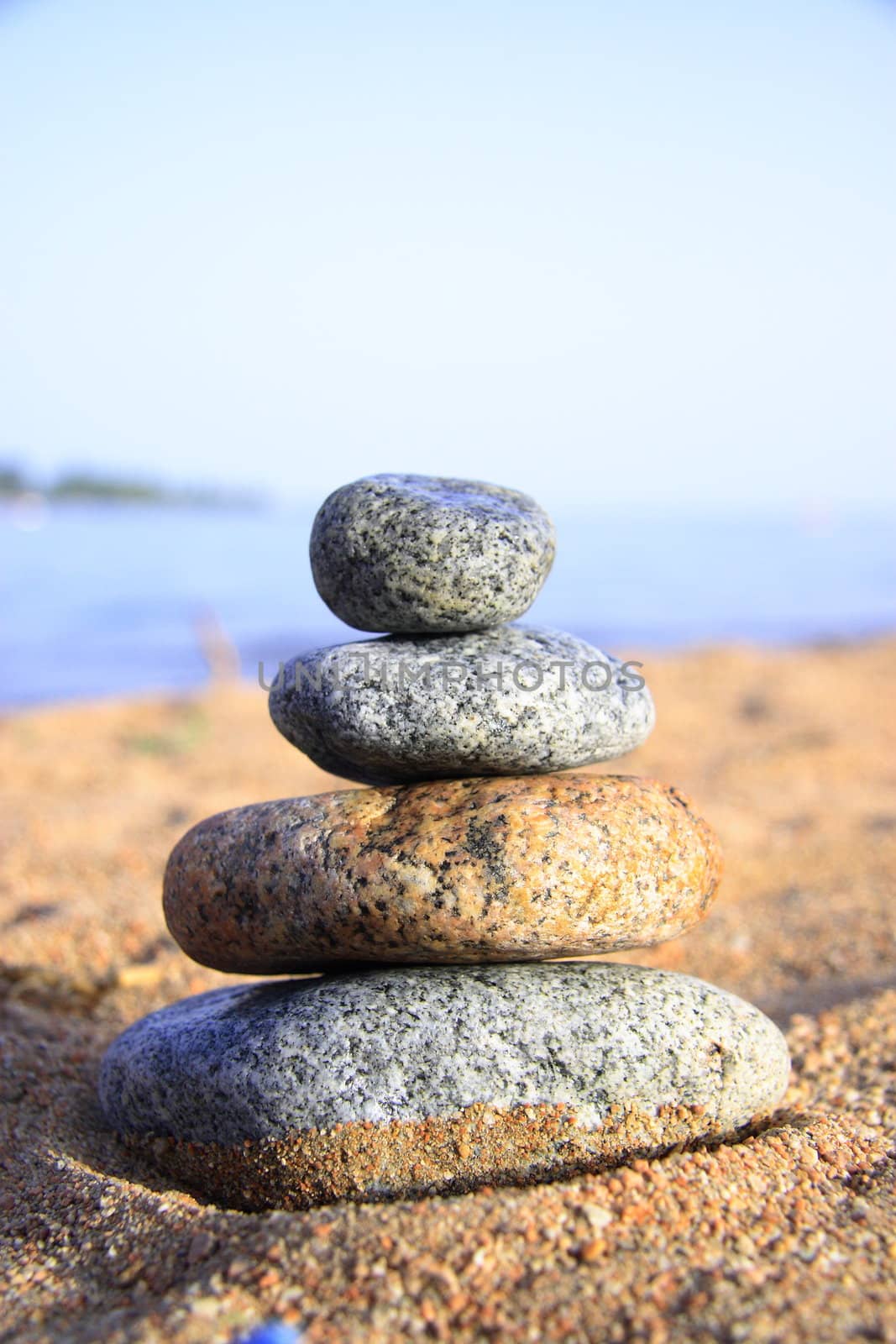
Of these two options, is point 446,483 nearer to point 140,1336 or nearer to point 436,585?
point 436,585

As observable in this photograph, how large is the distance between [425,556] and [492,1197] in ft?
6.53

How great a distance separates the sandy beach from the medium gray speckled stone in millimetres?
225

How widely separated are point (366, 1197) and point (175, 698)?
12.6 m

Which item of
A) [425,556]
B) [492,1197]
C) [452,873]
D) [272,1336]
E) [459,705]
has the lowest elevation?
[492,1197]

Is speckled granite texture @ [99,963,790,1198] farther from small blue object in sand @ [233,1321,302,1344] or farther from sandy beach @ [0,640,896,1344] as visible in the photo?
→ small blue object in sand @ [233,1321,302,1344]

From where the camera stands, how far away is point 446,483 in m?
3.97

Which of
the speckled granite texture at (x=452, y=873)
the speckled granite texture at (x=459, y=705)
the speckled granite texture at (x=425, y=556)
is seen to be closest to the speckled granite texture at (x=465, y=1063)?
the speckled granite texture at (x=452, y=873)

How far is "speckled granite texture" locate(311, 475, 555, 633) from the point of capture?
11.9 feet

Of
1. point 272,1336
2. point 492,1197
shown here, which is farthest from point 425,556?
point 272,1336

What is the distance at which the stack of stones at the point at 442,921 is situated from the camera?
10.5 ft

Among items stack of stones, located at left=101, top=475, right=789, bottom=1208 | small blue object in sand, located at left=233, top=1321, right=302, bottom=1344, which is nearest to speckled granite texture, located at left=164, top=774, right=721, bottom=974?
stack of stones, located at left=101, top=475, right=789, bottom=1208

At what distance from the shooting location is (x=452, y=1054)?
128 inches

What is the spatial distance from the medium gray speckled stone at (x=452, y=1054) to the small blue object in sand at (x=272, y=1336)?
86 centimetres

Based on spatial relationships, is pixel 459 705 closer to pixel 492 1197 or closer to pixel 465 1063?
pixel 465 1063
